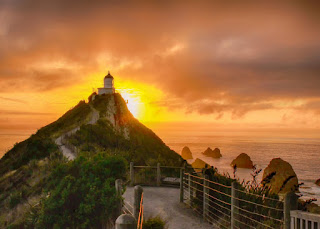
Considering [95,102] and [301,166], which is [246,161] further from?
[95,102]

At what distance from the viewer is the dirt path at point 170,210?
10.1m

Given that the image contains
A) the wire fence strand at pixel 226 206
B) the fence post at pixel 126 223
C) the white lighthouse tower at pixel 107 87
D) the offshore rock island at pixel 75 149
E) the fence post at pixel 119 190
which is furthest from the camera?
the white lighthouse tower at pixel 107 87

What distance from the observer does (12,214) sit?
2117 centimetres

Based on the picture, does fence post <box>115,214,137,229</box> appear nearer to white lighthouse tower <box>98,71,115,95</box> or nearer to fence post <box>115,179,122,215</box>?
fence post <box>115,179,122,215</box>

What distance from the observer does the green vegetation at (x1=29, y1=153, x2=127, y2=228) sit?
11789mm

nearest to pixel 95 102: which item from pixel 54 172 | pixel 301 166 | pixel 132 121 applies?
pixel 132 121

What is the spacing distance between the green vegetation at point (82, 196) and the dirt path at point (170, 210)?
140 centimetres

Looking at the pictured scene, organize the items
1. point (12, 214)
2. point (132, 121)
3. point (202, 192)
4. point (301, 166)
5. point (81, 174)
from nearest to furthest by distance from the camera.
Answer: point (202, 192), point (81, 174), point (12, 214), point (132, 121), point (301, 166)

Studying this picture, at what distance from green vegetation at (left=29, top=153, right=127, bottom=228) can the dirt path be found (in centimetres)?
140

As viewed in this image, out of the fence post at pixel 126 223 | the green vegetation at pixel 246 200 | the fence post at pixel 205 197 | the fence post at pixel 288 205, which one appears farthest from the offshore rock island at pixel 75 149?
the fence post at pixel 126 223

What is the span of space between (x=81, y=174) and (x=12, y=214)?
35.3ft

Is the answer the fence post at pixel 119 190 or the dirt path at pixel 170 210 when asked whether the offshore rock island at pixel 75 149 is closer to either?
the dirt path at pixel 170 210

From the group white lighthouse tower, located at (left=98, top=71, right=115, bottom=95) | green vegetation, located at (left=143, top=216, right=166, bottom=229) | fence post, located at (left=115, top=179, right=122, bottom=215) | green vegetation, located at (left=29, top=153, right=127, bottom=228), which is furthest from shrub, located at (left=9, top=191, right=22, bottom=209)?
white lighthouse tower, located at (left=98, top=71, right=115, bottom=95)

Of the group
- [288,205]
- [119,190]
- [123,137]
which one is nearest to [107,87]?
[123,137]
